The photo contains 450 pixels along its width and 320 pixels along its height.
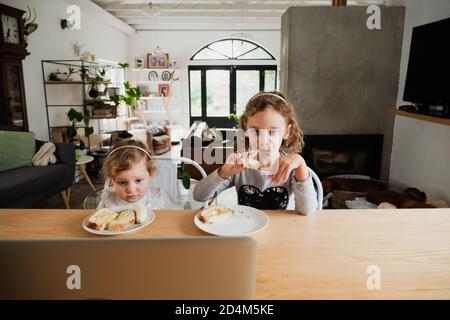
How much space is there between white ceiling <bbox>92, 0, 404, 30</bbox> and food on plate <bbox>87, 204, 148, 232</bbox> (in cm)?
387

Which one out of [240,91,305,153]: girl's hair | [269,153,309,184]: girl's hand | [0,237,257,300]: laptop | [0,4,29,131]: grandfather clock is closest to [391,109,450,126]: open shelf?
[240,91,305,153]: girl's hair

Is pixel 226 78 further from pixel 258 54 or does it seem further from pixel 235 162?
pixel 235 162

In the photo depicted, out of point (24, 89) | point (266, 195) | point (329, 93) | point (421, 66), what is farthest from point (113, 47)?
point (266, 195)

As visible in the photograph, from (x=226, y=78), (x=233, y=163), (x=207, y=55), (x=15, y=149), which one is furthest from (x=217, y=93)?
(x=233, y=163)

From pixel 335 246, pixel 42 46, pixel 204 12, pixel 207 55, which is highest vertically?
pixel 204 12

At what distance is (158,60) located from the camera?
835 cm

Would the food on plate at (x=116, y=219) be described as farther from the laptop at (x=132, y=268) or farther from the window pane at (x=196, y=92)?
the window pane at (x=196, y=92)

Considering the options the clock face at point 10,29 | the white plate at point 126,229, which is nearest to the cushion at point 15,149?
the clock face at point 10,29

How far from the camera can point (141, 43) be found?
27.6ft

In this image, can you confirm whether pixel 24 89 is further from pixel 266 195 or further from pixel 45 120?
pixel 266 195

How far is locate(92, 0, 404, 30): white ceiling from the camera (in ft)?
17.7

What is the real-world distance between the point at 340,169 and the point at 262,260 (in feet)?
10.6

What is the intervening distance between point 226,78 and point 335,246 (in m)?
8.09

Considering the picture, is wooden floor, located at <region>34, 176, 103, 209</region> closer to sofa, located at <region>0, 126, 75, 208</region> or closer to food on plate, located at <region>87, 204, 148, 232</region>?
sofa, located at <region>0, 126, 75, 208</region>
